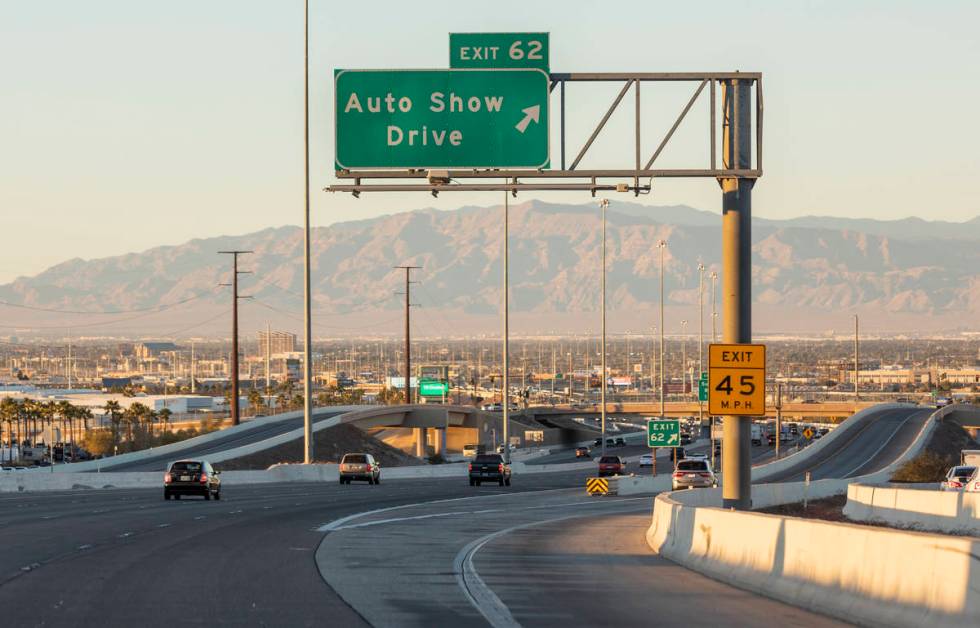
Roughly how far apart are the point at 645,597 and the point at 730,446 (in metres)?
8.55

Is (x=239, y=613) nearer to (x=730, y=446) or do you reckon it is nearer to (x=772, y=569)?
(x=772, y=569)

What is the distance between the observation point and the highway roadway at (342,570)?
17.6 metres

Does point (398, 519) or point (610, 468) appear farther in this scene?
point (610, 468)

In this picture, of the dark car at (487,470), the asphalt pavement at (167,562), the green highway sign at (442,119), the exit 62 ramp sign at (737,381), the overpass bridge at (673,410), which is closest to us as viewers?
the asphalt pavement at (167,562)

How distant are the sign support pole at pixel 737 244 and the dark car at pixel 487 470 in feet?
130

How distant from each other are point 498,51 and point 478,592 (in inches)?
411

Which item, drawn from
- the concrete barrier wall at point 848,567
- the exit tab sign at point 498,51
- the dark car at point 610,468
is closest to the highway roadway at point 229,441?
the dark car at point 610,468

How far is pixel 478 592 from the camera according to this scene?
797 inches

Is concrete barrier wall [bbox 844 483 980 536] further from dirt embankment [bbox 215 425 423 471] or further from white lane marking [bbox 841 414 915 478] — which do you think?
white lane marking [bbox 841 414 915 478]

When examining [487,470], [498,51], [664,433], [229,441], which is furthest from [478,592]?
[229,441]

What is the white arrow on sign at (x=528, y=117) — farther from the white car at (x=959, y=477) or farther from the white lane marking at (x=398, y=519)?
the white car at (x=959, y=477)

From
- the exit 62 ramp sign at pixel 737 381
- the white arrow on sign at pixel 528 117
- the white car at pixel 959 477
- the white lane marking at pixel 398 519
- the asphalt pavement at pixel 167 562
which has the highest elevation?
the white arrow on sign at pixel 528 117

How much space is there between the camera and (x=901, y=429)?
5261 inches

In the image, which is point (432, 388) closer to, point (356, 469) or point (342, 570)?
point (356, 469)
